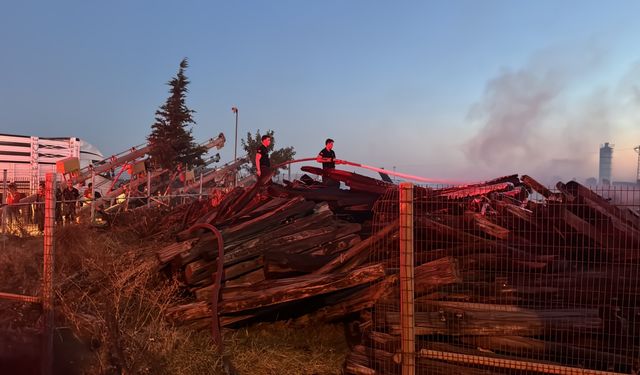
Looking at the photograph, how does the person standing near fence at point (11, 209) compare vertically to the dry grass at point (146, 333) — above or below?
above

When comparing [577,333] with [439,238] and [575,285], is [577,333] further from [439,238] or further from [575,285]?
[439,238]

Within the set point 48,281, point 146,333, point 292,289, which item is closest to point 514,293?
point 292,289

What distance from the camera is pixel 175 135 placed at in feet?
99.8

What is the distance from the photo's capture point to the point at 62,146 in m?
31.1

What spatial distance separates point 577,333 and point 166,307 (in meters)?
4.32

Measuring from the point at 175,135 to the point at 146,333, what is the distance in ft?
88.4

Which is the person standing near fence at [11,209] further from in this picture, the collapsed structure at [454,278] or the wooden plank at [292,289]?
the wooden plank at [292,289]

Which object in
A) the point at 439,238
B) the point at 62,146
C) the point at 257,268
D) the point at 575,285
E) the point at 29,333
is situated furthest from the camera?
the point at 62,146

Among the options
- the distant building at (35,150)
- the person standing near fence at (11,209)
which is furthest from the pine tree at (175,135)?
the person standing near fence at (11,209)

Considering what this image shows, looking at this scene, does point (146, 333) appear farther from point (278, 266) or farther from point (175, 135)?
point (175, 135)

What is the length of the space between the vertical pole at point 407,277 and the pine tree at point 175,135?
27.2 meters

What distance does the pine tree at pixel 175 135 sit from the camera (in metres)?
29.5

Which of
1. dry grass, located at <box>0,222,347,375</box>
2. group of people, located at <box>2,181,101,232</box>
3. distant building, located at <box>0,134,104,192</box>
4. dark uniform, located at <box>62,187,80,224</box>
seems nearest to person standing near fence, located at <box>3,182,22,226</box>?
group of people, located at <box>2,181,101,232</box>

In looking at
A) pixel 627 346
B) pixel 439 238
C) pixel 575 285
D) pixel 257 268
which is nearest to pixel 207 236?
pixel 257 268
